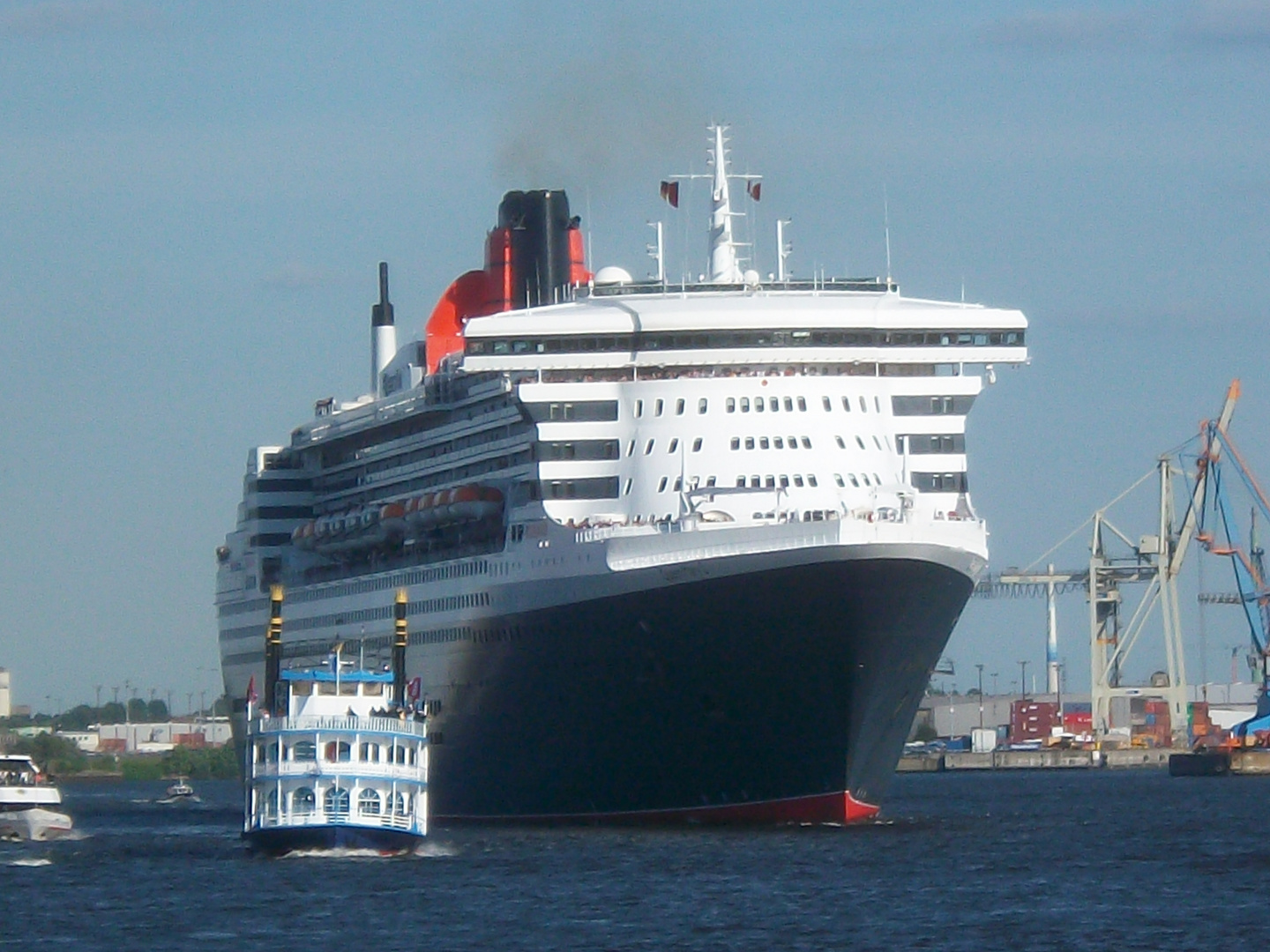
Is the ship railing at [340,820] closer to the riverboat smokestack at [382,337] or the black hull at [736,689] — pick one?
the black hull at [736,689]

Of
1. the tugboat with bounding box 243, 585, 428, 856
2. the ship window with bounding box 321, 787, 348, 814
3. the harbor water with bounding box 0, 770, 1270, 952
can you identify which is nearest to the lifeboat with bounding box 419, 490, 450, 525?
the harbor water with bounding box 0, 770, 1270, 952

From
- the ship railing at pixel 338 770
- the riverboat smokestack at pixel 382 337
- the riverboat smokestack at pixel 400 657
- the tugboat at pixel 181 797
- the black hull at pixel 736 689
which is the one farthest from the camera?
the tugboat at pixel 181 797

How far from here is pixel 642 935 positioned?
132 feet

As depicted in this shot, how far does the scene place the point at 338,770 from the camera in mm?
50844

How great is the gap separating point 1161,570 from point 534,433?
97726mm

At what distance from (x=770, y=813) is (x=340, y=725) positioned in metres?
9.23

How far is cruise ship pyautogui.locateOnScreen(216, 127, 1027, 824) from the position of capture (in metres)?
54.2

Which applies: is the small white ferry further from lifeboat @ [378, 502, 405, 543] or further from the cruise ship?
lifeboat @ [378, 502, 405, 543]

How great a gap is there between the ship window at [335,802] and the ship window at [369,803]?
0.24 m

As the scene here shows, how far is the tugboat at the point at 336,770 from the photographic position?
168ft

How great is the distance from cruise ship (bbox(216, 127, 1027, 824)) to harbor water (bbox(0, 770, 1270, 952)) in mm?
1630

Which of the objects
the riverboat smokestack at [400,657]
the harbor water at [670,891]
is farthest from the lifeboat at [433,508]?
the harbor water at [670,891]

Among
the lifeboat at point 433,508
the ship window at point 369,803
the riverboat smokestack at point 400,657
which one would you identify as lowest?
the ship window at point 369,803

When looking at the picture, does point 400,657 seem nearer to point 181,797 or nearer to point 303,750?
point 303,750
